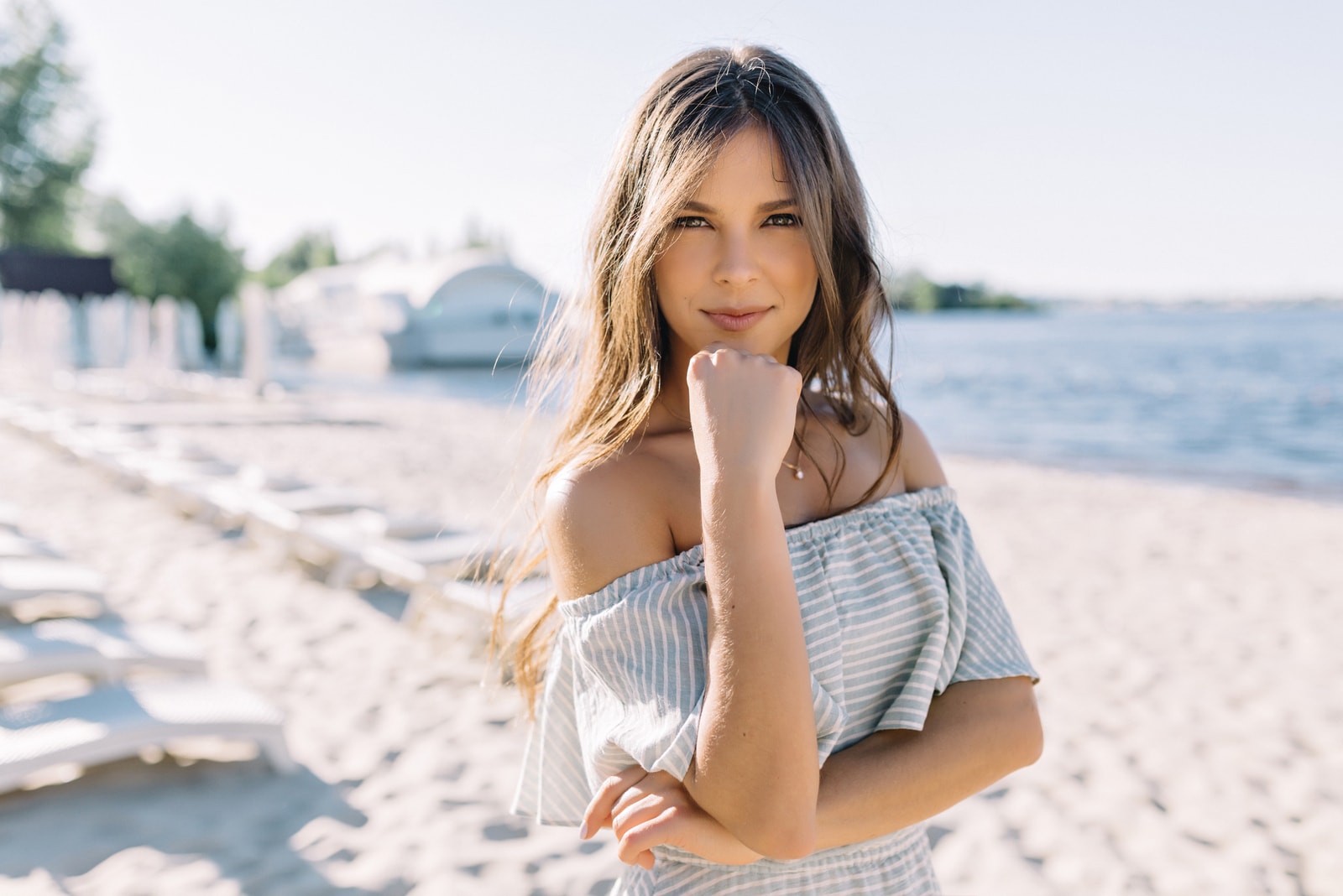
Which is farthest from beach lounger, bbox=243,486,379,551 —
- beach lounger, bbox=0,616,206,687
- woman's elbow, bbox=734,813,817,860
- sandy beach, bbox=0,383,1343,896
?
woman's elbow, bbox=734,813,817,860

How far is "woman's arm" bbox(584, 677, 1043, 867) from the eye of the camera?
104 centimetres

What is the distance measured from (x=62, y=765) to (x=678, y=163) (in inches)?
116

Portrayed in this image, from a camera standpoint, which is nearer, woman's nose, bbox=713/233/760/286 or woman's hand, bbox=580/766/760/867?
woman's hand, bbox=580/766/760/867

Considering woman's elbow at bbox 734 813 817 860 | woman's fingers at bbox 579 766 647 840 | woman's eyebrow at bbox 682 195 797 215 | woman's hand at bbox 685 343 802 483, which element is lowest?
woman's fingers at bbox 579 766 647 840

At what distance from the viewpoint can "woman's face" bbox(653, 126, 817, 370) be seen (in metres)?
1.16

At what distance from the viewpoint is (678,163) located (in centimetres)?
115

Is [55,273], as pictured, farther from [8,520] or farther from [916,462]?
[916,462]

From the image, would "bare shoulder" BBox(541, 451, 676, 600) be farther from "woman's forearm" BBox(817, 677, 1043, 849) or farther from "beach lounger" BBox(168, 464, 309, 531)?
→ "beach lounger" BBox(168, 464, 309, 531)

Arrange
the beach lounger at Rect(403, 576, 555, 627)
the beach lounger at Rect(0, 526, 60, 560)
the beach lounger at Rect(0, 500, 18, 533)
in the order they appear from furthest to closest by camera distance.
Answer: the beach lounger at Rect(0, 500, 18, 533)
the beach lounger at Rect(0, 526, 60, 560)
the beach lounger at Rect(403, 576, 555, 627)

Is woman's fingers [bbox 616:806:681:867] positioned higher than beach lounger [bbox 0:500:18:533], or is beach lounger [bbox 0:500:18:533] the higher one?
woman's fingers [bbox 616:806:681:867]

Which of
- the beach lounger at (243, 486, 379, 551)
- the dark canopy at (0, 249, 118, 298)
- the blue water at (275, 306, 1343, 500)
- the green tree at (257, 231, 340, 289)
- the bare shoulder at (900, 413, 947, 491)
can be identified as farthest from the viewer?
the green tree at (257, 231, 340, 289)

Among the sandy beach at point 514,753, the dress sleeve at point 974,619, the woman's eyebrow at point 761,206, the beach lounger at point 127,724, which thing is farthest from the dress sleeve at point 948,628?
the beach lounger at point 127,724

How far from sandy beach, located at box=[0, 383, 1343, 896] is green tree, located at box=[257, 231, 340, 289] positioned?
79.0 m

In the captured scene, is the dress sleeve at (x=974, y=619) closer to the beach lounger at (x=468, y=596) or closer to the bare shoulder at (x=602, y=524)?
the bare shoulder at (x=602, y=524)
